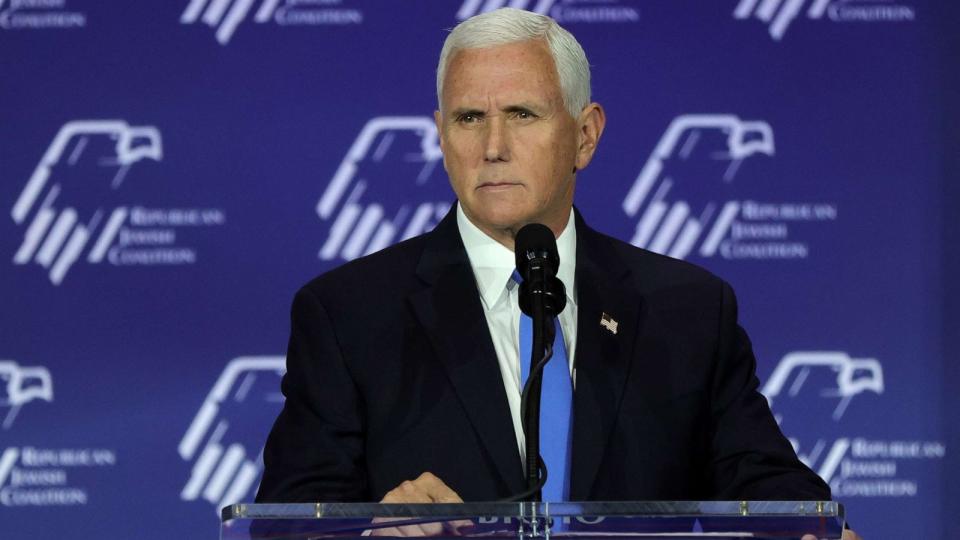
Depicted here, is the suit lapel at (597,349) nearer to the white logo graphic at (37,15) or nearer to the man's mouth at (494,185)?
the man's mouth at (494,185)

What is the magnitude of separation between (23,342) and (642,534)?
2.80 metres

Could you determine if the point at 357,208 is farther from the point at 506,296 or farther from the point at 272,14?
the point at 506,296

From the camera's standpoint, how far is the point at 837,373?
13.1 feet

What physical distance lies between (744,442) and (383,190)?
188 centimetres

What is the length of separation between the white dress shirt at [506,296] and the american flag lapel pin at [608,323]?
5 centimetres

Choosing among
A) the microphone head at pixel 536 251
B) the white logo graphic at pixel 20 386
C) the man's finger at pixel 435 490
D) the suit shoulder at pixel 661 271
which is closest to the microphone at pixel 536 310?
the microphone head at pixel 536 251

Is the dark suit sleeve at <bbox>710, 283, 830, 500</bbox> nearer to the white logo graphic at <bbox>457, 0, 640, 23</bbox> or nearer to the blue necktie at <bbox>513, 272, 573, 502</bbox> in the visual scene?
the blue necktie at <bbox>513, 272, 573, 502</bbox>

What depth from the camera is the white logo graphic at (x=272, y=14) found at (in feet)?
13.4

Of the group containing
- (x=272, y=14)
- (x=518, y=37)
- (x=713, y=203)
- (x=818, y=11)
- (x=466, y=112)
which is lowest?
(x=466, y=112)

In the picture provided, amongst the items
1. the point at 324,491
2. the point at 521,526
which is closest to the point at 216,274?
the point at 324,491

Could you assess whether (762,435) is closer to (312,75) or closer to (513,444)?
(513,444)

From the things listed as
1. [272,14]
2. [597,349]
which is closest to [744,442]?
[597,349]

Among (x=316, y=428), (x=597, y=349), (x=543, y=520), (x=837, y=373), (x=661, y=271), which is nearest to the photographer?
(x=543, y=520)

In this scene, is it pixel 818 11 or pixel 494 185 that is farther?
pixel 818 11
